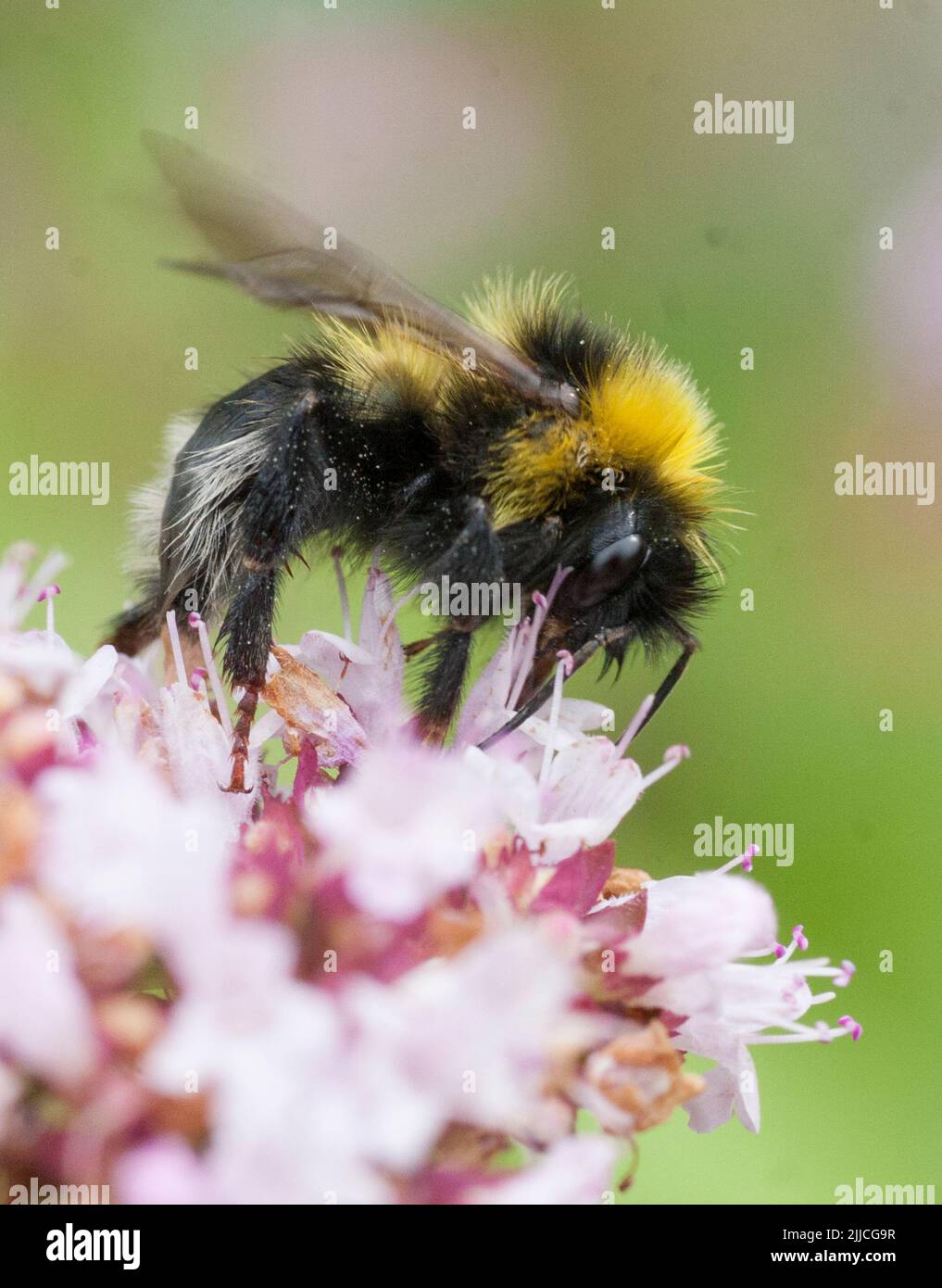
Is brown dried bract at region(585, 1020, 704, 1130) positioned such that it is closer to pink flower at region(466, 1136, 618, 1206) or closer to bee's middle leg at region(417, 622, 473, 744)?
pink flower at region(466, 1136, 618, 1206)

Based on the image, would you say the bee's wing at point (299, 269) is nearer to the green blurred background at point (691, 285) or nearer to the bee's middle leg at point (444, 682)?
the bee's middle leg at point (444, 682)

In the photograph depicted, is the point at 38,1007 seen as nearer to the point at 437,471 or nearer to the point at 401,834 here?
the point at 401,834

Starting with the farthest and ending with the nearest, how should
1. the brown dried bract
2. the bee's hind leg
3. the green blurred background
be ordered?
the green blurred background, the bee's hind leg, the brown dried bract

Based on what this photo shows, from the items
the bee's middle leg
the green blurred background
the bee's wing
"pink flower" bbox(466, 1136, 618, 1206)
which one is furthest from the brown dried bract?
the green blurred background

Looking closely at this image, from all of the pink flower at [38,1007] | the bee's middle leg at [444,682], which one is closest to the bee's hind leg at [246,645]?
the bee's middle leg at [444,682]

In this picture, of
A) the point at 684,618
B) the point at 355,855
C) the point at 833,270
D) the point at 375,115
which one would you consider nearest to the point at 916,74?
the point at 833,270

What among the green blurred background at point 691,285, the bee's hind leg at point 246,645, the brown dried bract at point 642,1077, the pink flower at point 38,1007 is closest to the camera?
the pink flower at point 38,1007

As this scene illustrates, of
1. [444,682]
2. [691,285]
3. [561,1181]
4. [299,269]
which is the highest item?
[691,285]

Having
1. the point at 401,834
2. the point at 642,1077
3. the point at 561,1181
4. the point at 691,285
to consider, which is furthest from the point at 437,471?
the point at 691,285
